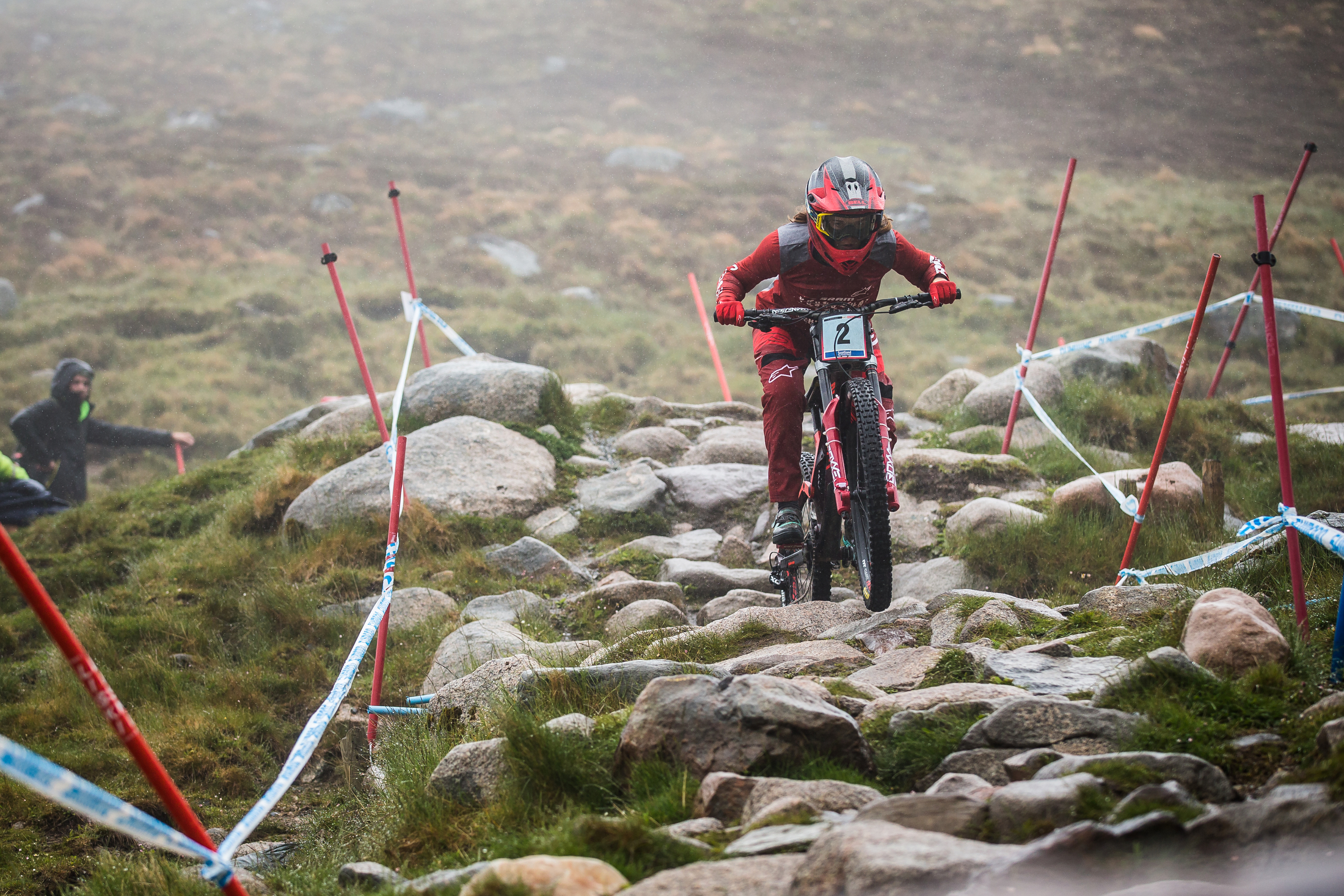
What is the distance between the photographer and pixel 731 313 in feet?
18.5

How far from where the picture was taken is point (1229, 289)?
73.0ft

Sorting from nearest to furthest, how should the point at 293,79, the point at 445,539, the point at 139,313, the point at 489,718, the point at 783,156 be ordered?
1. the point at 489,718
2. the point at 445,539
3. the point at 139,313
4. the point at 783,156
5. the point at 293,79

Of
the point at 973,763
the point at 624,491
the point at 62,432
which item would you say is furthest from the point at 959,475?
the point at 62,432

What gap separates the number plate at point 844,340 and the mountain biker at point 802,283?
278 millimetres

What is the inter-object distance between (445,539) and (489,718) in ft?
12.9

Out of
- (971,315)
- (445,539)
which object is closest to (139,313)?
(445,539)

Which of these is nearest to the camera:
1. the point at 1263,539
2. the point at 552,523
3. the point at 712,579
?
the point at 1263,539

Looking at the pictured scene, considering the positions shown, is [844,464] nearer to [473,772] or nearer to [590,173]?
[473,772]

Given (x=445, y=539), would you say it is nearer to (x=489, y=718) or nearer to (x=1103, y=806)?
(x=489, y=718)

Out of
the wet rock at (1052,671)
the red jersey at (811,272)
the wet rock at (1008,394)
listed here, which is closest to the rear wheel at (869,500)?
the red jersey at (811,272)

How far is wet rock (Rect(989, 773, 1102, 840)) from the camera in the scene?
2.41 meters

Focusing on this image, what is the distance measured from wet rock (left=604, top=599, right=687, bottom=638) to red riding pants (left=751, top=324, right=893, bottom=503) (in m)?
1.03

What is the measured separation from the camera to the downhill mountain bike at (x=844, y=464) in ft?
16.6

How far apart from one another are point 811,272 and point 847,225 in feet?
1.35
